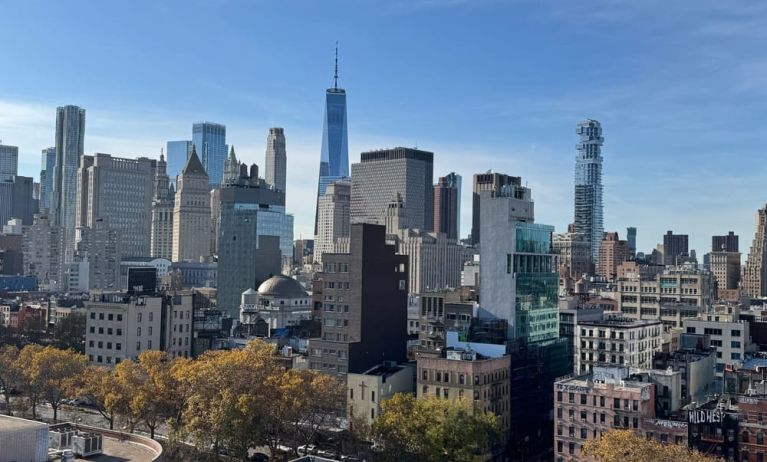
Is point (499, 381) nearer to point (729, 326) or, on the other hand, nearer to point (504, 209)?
point (504, 209)

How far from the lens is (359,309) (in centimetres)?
14612

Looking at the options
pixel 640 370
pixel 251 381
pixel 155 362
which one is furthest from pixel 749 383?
pixel 155 362

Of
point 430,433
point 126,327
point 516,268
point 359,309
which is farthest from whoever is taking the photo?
point 126,327

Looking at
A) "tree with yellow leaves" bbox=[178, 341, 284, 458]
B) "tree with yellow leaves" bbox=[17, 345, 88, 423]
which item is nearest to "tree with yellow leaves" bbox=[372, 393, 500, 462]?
"tree with yellow leaves" bbox=[178, 341, 284, 458]

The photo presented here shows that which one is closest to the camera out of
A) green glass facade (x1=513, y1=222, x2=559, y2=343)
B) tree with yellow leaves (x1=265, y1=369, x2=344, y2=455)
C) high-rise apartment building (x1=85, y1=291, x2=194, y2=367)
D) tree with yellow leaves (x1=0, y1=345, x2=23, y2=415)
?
tree with yellow leaves (x1=265, y1=369, x2=344, y2=455)

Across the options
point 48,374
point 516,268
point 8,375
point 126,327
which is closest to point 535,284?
point 516,268

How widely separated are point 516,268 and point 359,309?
3105 cm

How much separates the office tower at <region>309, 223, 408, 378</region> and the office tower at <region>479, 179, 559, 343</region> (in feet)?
58.5

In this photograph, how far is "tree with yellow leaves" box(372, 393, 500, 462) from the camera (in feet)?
350

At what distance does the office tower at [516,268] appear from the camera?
154m

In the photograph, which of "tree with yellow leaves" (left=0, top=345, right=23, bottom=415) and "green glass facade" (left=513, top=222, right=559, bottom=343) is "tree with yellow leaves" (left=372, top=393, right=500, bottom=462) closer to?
"green glass facade" (left=513, top=222, right=559, bottom=343)

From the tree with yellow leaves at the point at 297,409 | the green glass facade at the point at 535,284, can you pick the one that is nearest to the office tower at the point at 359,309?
the tree with yellow leaves at the point at 297,409

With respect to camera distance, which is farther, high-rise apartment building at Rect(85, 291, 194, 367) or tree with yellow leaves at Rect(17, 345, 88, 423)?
high-rise apartment building at Rect(85, 291, 194, 367)

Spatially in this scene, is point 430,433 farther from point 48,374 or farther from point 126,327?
point 126,327
